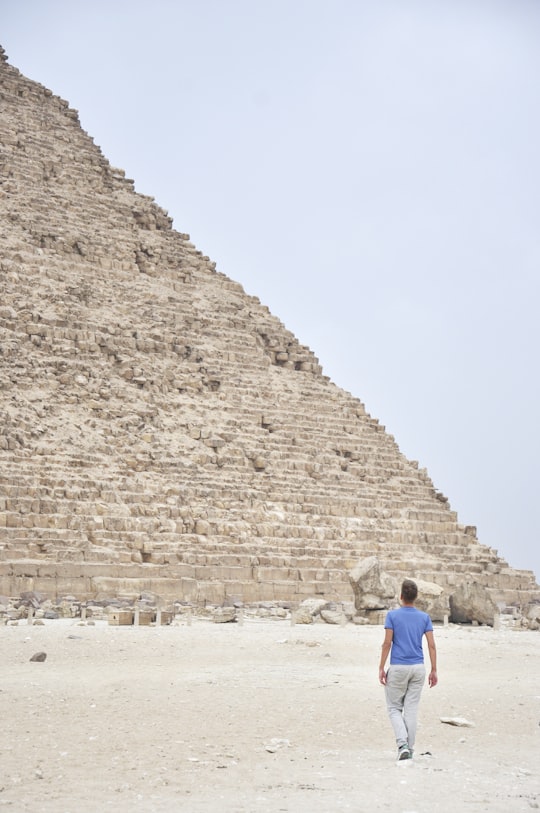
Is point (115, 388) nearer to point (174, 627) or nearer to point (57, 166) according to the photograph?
point (57, 166)

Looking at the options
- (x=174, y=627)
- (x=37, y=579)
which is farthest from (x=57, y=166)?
(x=174, y=627)

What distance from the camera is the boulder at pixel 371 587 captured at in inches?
891

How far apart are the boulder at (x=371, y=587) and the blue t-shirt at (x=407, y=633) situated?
41.5ft

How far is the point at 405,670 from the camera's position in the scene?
32.1 ft

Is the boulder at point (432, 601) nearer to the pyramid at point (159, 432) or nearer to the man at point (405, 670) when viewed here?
the pyramid at point (159, 432)

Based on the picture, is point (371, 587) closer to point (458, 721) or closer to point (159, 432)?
point (458, 721)

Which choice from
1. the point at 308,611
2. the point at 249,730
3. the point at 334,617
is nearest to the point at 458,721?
the point at 249,730

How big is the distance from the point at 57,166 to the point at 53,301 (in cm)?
872

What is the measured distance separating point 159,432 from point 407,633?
79.0ft

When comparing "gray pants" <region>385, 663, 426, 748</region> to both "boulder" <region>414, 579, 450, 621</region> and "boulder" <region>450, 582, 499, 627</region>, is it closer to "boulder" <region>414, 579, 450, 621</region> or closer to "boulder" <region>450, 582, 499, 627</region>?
"boulder" <region>414, 579, 450, 621</region>

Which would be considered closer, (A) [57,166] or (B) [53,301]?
(B) [53,301]

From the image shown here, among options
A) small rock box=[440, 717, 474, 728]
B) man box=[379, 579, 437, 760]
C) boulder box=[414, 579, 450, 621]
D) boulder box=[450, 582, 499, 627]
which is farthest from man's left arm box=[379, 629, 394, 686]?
boulder box=[450, 582, 499, 627]

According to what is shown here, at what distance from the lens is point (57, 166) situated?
44125mm

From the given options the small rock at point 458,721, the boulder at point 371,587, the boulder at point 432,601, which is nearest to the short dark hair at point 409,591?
the small rock at point 458,721
